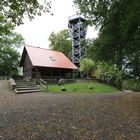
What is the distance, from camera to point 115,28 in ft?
50.9

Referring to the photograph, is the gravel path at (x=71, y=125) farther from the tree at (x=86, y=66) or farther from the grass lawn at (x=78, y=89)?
the tree at (x=86, y=66)

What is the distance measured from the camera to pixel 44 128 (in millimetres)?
8953

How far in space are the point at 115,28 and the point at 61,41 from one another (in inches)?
2204

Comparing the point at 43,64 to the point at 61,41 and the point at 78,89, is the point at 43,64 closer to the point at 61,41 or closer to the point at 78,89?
the point at 78,89

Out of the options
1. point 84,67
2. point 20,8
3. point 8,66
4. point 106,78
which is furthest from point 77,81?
point 20,8

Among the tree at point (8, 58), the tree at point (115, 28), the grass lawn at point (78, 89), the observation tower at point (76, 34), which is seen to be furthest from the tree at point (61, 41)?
the tree at point (115, 28)

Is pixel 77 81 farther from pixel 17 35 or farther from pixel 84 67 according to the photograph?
pixel 17 35

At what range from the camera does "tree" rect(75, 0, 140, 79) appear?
1317 cm

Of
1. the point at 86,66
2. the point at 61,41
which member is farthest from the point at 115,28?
the point at 61,41

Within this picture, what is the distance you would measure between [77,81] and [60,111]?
27.5 m

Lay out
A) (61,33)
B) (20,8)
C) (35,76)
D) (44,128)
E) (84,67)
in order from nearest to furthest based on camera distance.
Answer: (44,128) → (20,8) → (35,76) → (84,67) → (61,33)

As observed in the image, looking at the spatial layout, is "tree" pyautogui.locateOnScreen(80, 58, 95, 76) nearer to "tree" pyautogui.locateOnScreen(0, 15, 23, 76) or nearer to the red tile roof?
the red tile roof

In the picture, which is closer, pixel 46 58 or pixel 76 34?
pixel 46 58

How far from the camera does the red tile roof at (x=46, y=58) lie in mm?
38156
